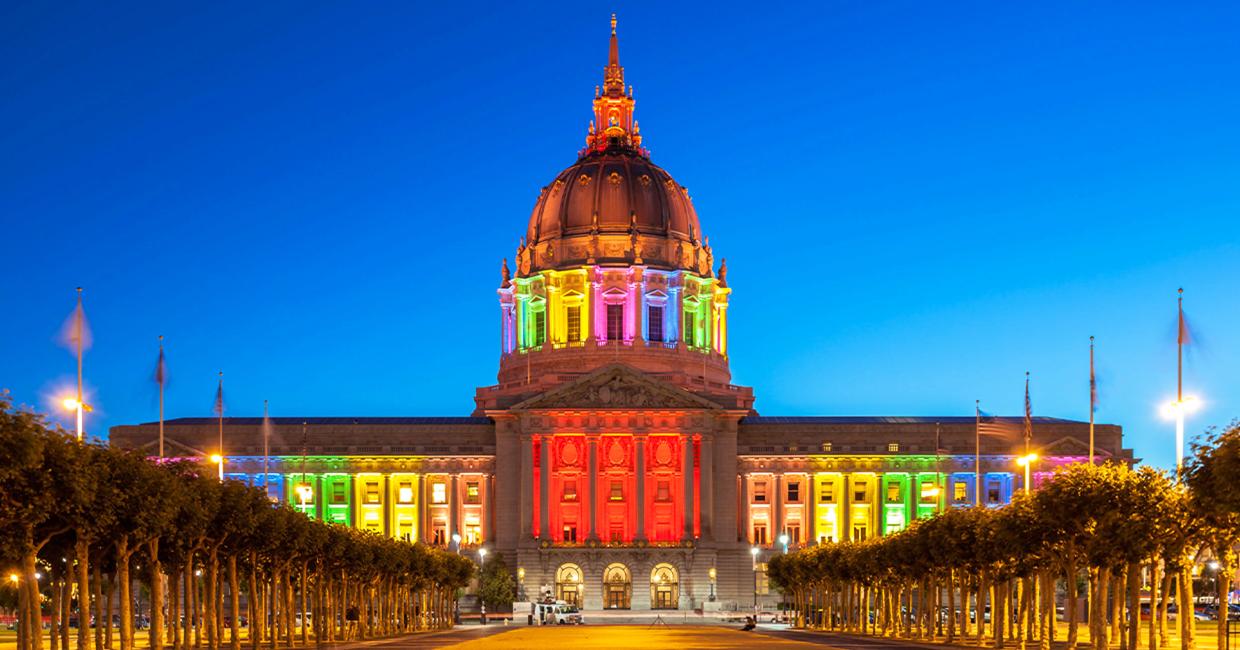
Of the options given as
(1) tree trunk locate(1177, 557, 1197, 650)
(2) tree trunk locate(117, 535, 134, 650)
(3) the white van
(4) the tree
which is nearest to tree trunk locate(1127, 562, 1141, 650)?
(1) tree trunk locate(1177, 557, 1197, 650)

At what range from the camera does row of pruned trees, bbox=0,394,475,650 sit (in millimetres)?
57406

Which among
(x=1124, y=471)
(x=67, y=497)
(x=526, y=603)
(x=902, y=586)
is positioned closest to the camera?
(x=67, y=497)

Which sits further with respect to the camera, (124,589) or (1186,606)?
(1186,606)

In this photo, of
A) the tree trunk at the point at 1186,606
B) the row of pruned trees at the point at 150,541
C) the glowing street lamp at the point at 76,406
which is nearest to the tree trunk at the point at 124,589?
the row of pruned trees at the point at 150,541

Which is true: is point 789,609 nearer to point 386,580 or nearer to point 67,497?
point 386,580

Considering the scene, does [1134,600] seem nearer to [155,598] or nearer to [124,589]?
[155,598]

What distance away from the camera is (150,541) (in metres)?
73.7

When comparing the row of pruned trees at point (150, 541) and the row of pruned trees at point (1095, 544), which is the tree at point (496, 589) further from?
the row of pruned trees at point (1095, 544)

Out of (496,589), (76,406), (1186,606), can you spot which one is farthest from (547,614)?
(1186,606)

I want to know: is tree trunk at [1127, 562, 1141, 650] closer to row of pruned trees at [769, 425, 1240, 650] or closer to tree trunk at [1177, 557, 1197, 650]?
row of pruned trees at [769, 425, 1240, 650]

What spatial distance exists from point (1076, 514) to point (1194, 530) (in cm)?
849

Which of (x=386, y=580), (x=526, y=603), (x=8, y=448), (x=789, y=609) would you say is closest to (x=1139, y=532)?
(x=8, y=448)

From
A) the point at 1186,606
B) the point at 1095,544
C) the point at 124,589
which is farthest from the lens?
the point at 1095,544

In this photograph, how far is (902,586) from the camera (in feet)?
432
